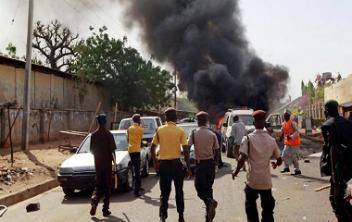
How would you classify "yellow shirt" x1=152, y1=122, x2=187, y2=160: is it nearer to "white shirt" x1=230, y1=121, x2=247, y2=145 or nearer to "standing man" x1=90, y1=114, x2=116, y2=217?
"standing man" x1=90, y1=114, x2=116, y2=217

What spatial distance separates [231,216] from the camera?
794 centimetres

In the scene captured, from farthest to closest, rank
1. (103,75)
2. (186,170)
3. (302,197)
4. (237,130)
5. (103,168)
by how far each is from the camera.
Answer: (103,75), (237,130), (302,197), (103,168), (186,170)

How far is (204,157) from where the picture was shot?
7434 mm

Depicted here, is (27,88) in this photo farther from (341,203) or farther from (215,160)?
(341,203)

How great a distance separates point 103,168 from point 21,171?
601 centimetres

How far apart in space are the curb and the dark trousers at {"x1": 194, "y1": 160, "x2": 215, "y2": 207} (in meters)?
5.06

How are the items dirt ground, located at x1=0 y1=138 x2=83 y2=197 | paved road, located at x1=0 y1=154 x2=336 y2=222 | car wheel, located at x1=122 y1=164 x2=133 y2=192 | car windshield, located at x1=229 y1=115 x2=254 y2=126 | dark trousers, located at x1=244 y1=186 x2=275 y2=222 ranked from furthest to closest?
car windshield, located at x1=229 y1=115 x2=254 y2=126 < dirt ground, located at x1=0 y1=138 x2=83 y2=197 < car wheel, located at x1=122 y1=164 x2=133 y2=192 < paved road, located at x1=0 y1=154 x2=336 y2=222 < dark trousers, located at x1=244 y1=186 x2=275 y2=222

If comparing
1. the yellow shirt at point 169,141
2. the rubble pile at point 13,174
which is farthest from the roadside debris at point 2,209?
the yellow shirt at point 169,141

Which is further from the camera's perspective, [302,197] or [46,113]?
[46,113]

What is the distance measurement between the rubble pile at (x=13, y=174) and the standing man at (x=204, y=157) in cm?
651

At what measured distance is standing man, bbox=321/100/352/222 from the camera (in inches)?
240

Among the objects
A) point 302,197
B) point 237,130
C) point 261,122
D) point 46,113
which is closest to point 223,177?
point 237,130

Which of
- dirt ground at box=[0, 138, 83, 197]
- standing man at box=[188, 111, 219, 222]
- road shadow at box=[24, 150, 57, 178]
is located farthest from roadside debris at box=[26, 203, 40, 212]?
road shadow at box=[24, 150, 57, 178]

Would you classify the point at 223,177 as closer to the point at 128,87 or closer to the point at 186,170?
the point at 186,170
